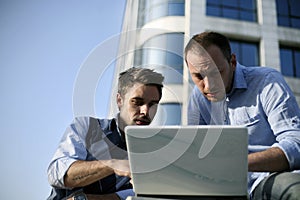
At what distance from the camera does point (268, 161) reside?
1204 millimetres

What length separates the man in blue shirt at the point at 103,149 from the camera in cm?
136

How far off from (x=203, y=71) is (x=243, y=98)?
245 mm

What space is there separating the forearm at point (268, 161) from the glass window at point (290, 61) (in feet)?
28.5

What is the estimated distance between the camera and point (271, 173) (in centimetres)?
129

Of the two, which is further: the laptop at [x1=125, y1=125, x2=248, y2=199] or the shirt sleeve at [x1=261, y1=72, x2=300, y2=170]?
the shirt sleeve at [x1=261, y1=72, x2=300, y2=170]

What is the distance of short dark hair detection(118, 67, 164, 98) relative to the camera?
6.46 ft

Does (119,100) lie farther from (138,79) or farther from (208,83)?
(208,83)

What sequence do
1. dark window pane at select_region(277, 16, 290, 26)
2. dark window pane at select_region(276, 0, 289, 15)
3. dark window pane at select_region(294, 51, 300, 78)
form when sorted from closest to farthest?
dark window pane at select_region(294, 51, 300, 78), dark window pane at select_region(277, 16, 290, 26), dark window pane at select_region(276, 0, 289, 15)

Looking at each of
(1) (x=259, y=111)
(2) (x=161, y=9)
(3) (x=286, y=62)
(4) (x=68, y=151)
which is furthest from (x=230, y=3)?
(4) (x=68, y=151)

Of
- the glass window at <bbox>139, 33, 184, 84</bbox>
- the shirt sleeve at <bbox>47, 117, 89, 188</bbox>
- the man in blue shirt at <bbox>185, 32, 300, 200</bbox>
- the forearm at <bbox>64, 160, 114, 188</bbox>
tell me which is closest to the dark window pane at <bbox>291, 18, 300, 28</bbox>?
the glass window at <bbox>139, 33, 184, 84</bbox>

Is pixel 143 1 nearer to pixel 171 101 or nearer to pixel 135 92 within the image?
pixel 171 101

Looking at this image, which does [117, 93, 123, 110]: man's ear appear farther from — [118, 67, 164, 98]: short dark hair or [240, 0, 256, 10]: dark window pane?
[240, 0, 256, 10]: dark window pane

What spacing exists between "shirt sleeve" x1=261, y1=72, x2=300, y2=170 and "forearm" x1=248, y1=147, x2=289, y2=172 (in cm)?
2

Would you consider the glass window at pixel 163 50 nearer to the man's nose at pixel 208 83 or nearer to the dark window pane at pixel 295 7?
the dark window pane at pixel 295 7
